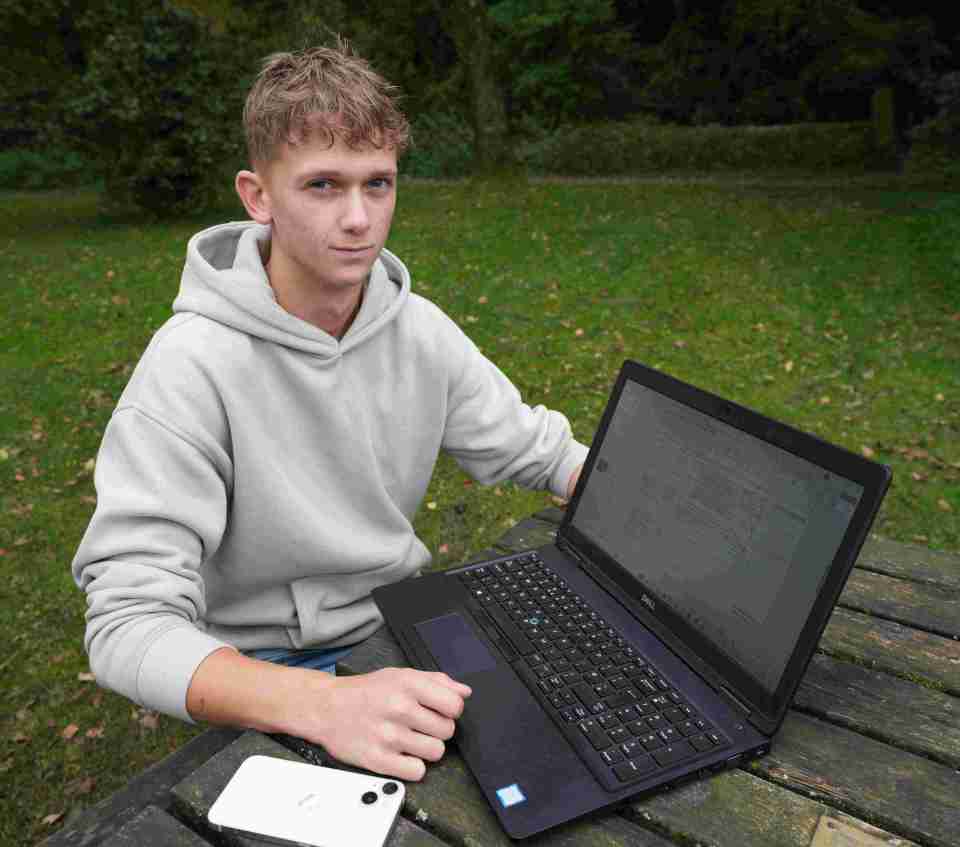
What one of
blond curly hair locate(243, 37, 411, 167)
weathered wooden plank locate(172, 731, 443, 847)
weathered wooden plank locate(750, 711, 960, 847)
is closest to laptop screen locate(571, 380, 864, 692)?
weathered wooden plank locate(750, 711, 960, 847)

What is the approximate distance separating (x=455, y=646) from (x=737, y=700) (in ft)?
1.76

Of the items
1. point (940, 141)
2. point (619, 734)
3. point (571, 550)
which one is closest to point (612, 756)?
point (619, 734)

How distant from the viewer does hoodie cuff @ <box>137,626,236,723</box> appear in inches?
59.0

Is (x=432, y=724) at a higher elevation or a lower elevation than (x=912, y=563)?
lower

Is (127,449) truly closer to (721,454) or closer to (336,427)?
(336,427)

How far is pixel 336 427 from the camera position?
2.09m

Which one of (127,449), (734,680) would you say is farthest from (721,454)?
(127,449)

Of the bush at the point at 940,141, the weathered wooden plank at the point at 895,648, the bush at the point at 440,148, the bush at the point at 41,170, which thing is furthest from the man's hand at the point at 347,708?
the bush at the point at 41,170

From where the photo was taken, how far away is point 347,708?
1378 millimetres

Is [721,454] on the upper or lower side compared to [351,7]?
lower

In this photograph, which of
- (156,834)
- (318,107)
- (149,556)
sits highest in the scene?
(318,107)

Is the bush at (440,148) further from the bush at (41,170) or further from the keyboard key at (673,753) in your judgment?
the keyboard key at (673,753)

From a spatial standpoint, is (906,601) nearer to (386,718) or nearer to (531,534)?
(531,534)

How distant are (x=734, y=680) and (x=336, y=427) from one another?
1132 millimetres
